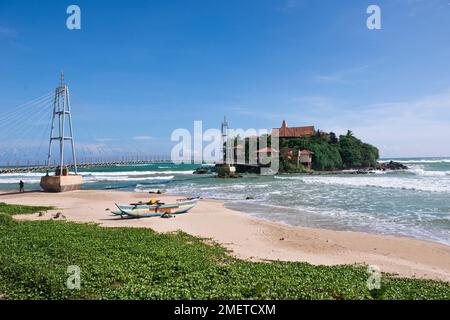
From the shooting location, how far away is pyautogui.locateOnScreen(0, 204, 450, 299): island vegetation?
8.82 meters

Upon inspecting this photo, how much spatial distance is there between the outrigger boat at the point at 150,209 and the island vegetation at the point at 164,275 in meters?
8.24

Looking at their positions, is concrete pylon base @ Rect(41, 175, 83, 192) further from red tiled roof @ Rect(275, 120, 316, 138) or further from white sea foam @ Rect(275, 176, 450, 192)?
red tiled roof @ Rect(275, 120, 316, 138)

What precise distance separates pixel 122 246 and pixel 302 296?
8.66m

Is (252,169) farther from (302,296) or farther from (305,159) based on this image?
(302,296)

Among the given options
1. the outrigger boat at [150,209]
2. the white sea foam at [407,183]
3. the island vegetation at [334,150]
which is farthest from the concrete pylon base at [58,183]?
the island vegetation at [334,150]

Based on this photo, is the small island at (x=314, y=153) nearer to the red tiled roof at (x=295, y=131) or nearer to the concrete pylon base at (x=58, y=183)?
the red tiled roof at (x=295, y=131)

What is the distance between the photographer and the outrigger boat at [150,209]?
23.9m

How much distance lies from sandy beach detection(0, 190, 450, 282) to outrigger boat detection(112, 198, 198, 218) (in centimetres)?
66

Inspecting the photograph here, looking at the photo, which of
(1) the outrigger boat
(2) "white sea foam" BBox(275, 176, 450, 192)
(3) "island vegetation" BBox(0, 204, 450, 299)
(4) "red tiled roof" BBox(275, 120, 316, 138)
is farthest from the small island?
(3) "island vegetation" BBox(0, 204, 450, 299)

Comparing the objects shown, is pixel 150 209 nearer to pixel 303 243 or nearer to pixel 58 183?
pixel 303 243

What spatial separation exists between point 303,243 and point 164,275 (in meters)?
9.06

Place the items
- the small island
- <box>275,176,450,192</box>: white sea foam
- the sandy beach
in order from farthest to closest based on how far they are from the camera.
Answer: the small island → <box>275,176,450,192</box>: white sea foam → the sandy beach

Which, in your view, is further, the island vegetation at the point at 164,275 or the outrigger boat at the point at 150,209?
the outrigger boat at the point at 150,209

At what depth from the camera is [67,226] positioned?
63.0ft
